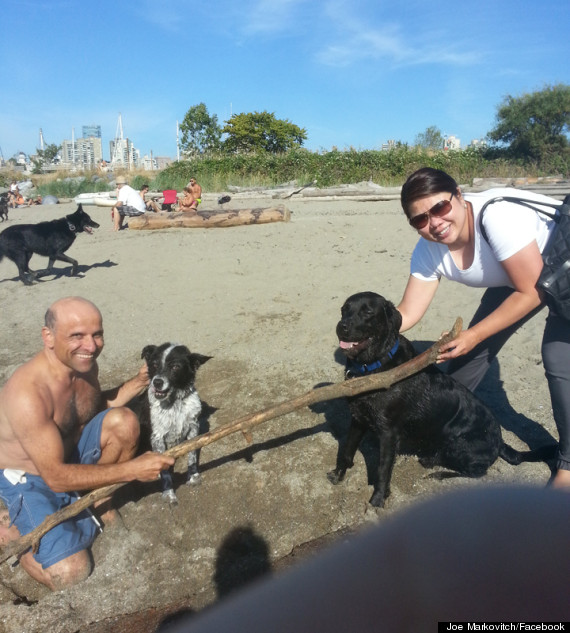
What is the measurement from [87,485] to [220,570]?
93 centimetres

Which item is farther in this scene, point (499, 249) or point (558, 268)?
point (499, 249)

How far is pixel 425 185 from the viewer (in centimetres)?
292

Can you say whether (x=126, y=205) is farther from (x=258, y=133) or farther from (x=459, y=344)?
(x=258, y=133)

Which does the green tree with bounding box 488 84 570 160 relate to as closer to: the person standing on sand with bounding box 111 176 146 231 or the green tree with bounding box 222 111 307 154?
the green tree with bounding box 222 111 307 154

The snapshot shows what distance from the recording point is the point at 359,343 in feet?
11.3

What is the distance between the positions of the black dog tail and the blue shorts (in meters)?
2.93

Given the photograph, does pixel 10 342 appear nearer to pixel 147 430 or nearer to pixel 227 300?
pixel 227 300

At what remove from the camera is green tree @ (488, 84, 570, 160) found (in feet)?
118

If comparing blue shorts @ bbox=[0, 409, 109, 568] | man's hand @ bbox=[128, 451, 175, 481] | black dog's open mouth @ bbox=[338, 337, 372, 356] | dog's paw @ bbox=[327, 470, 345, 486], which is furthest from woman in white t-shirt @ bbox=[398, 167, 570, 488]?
blue shorts @ bbox=[0, 409, 109, 568]

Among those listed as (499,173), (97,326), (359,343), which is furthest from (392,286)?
(499,173)

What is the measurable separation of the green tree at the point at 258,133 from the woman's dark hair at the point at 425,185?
2034 inches

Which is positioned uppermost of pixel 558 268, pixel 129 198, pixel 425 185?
pixel 129 198

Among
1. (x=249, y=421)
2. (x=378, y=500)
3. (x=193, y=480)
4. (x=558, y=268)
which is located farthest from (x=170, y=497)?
(x=558, y=268)

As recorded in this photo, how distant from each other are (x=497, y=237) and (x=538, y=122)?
40.6 meters
